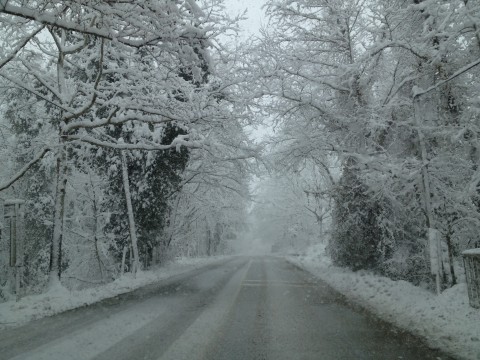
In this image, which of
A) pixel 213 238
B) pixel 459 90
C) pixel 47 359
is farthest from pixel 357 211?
pixel 213 238

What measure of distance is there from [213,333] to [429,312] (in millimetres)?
4119

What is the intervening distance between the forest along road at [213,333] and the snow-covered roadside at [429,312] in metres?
0.38

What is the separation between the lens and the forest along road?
5.23m

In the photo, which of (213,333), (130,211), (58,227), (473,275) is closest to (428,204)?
(473,275)

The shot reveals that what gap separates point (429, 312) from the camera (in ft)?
23.7

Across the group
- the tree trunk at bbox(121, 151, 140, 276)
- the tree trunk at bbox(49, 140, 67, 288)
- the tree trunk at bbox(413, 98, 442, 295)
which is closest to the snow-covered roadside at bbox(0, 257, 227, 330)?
the tree trunk at bbox(49, 140, 67, 288)

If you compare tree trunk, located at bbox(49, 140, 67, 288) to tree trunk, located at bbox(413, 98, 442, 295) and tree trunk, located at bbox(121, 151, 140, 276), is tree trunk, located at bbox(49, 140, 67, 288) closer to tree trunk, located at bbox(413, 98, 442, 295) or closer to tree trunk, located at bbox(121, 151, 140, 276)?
tree trunk, located at bbox(121, 151, 140, 276)

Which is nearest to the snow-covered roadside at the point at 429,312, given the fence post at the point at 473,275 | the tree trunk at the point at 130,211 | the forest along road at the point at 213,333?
the fence post at the point at 473,275

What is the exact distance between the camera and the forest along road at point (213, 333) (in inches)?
206

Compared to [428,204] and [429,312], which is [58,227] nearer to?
[429,312]

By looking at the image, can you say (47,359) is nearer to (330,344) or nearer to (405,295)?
(330,344)

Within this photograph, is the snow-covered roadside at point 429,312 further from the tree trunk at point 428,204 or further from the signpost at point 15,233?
the signpost at point 15,233

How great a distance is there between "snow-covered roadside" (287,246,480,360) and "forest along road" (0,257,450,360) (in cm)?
38

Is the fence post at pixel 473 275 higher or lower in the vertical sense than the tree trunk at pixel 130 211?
lower
